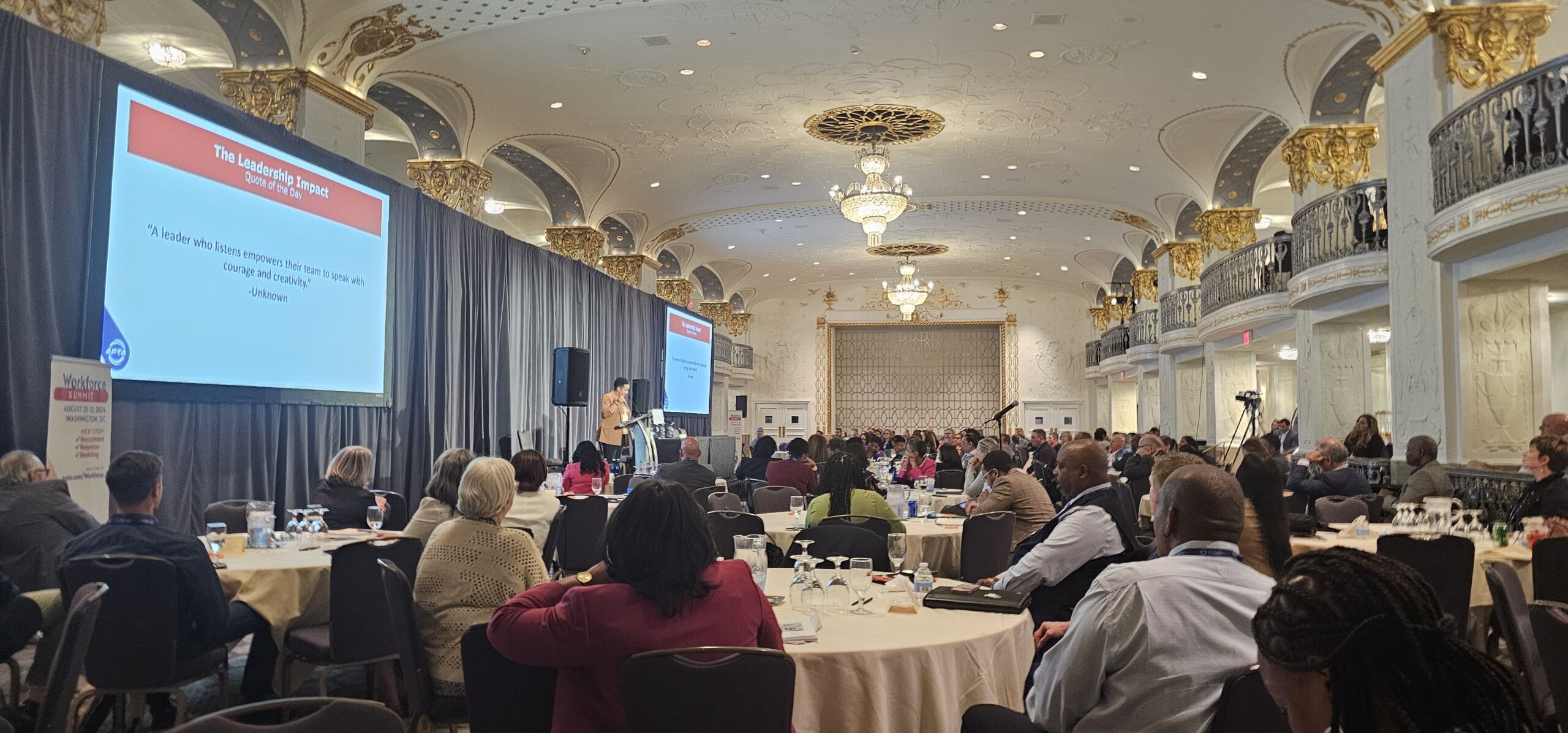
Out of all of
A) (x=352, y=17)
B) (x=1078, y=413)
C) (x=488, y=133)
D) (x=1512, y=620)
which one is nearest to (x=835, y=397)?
(x=1078, y=413)

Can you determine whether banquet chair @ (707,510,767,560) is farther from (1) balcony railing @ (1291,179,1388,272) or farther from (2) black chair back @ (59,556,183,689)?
(1) balcony railing @ (1291,179,1388,272)

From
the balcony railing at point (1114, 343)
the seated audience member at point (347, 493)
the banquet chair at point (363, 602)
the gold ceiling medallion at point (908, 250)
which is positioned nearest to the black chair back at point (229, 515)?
the seated audience member at point (347, 493)

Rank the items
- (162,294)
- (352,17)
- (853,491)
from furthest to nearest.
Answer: (352,17)
(162,294)
(853,491)

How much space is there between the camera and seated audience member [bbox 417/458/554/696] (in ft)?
10.9

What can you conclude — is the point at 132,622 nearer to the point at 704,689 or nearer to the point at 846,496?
the point at 704,689

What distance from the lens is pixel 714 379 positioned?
27.0 meters

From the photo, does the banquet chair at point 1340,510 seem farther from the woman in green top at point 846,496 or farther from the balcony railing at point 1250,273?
the balcony railing at point 1250,273

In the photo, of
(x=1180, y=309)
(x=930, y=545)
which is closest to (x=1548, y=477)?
(x=930, y=545)

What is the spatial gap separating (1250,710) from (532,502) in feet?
14.4

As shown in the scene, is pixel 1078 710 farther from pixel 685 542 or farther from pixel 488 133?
pixel 488 133

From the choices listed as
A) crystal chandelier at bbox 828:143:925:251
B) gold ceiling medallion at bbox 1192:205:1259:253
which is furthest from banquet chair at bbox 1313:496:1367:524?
gold ceiling medallion at bbox 1192:205:1259:253

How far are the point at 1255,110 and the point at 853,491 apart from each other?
9399 millimetres

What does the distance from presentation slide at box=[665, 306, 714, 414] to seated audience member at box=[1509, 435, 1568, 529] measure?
1510cm

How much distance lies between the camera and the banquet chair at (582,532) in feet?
23.0
